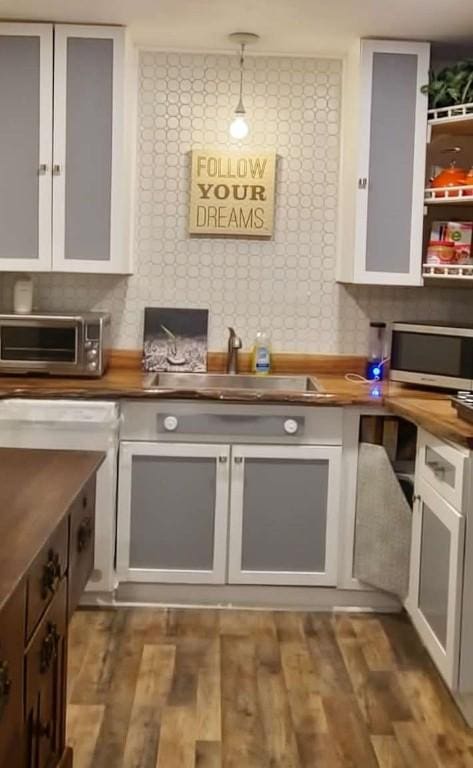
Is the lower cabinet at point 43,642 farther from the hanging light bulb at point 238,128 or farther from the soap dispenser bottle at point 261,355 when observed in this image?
the hanging light bulb at point 238,128

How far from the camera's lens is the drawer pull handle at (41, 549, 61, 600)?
1812 millimetres

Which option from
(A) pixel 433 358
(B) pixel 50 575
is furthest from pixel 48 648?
(A) pixel 433 358

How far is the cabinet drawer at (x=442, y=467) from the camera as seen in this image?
2.87m

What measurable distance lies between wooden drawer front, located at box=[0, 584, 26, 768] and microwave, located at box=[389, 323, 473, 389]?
2403mm

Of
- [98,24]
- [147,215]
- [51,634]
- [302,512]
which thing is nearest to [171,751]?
[51,634]

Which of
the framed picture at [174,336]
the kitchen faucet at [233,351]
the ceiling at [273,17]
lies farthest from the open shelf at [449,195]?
the framed picture at [174,336]

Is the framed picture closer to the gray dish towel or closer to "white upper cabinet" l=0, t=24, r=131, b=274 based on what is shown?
"white upper cabinet" l=0, t=24, r=131, b=274

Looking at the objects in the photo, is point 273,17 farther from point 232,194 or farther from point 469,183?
point 469,183

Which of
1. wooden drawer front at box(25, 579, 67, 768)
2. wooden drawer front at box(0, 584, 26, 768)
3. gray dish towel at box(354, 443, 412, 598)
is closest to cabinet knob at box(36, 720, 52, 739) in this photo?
wooden drawer front at box(25, 579, 67, 768)

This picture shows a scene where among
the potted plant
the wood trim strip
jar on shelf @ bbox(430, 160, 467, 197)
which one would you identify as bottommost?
the wood trim strip

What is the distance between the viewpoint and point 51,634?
194cm

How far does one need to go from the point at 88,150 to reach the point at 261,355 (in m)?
1.12

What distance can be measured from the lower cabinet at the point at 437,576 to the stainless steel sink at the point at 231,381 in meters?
0.96

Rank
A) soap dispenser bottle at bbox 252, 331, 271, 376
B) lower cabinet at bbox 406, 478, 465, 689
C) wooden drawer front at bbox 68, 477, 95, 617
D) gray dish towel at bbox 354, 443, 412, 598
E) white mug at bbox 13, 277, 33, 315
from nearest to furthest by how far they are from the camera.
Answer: wooden drawer front at bbox 68, 477, 95, 617 < lower cabinet at bbox 406, 478, 465, 689 < gray dish towel at bbox 354, 443, 412, 598 < white mug at bbox 13, 277, 33, 315 < soap dispenser bottle at bbox 252, 331, 271, 376
